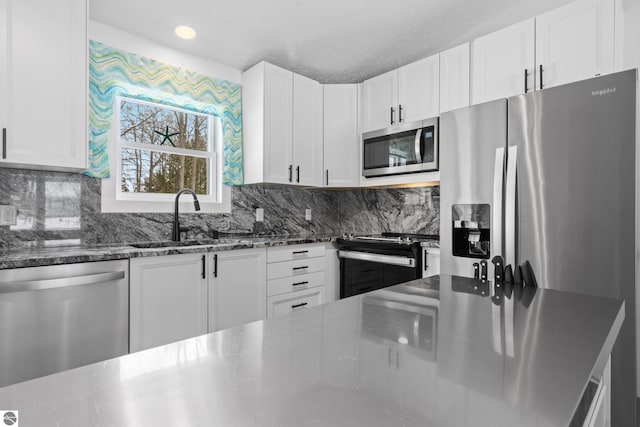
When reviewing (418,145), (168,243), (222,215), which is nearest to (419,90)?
(418,145)

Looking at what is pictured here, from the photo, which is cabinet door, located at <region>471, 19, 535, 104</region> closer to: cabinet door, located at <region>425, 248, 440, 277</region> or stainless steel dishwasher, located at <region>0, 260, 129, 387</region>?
cabinet door, located at <region>425, 248, 440, 277</region>

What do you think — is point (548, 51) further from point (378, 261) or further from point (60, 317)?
point (60, 317)

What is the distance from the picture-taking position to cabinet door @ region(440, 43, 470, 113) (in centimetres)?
265

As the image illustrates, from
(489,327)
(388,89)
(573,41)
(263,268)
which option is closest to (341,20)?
(388,89)

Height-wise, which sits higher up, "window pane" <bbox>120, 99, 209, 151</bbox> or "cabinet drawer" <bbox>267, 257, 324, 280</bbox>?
"window pane" <bbox>120, 99, 209, 151</bbox>

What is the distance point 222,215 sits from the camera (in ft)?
10.4

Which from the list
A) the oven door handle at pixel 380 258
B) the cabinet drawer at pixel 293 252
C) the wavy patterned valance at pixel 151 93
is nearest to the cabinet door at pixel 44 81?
the wavy patterned valance at pixel 151 93

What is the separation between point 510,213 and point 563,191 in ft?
0.88

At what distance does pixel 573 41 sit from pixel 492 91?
514 mm

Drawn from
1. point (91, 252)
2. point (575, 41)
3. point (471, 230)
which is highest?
point (575, 41)

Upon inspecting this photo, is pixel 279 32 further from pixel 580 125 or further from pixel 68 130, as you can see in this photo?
pixel 580 125

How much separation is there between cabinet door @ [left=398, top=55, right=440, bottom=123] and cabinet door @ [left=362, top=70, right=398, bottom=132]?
0.06m

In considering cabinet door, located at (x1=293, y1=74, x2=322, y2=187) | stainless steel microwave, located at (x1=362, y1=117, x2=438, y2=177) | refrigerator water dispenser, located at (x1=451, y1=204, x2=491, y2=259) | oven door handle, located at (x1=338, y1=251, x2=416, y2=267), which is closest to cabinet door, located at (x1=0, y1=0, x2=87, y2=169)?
cabinet door, located at (x1=293, y1=74, x2=322, y2=187)

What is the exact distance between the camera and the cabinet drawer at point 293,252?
2.79 meters
